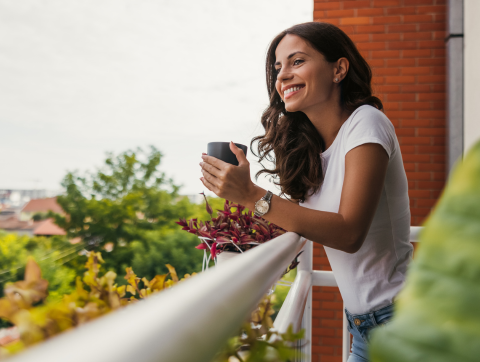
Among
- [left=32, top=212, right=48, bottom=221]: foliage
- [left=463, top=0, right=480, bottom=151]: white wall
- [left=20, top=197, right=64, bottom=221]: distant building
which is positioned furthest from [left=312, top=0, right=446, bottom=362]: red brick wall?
[left=32, top=212, right=48, bottom=221]: foliage

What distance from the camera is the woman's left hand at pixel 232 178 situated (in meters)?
0.94

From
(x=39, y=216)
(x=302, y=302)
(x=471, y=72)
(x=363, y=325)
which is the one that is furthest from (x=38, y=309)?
(x=39, y=216)

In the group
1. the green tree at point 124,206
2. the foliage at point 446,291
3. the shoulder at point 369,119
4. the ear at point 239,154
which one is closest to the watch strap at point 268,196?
the ear at point 239,154

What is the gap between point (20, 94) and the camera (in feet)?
82.9

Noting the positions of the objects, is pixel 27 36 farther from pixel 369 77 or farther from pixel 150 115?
pixel 369 77

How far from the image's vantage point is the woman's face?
125 centimetres

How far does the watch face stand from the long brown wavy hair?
0.35 meters

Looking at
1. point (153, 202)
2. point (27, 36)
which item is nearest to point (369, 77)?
point (153, 202)

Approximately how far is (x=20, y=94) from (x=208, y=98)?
13.4 meters

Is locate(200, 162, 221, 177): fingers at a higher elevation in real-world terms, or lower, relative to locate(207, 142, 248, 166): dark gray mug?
lower

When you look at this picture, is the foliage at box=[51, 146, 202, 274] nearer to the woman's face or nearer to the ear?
the woman's face

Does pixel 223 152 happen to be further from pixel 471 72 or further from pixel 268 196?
pixel 471 72

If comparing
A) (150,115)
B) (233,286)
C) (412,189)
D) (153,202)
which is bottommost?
(153,202)

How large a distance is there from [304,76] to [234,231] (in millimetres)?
614
